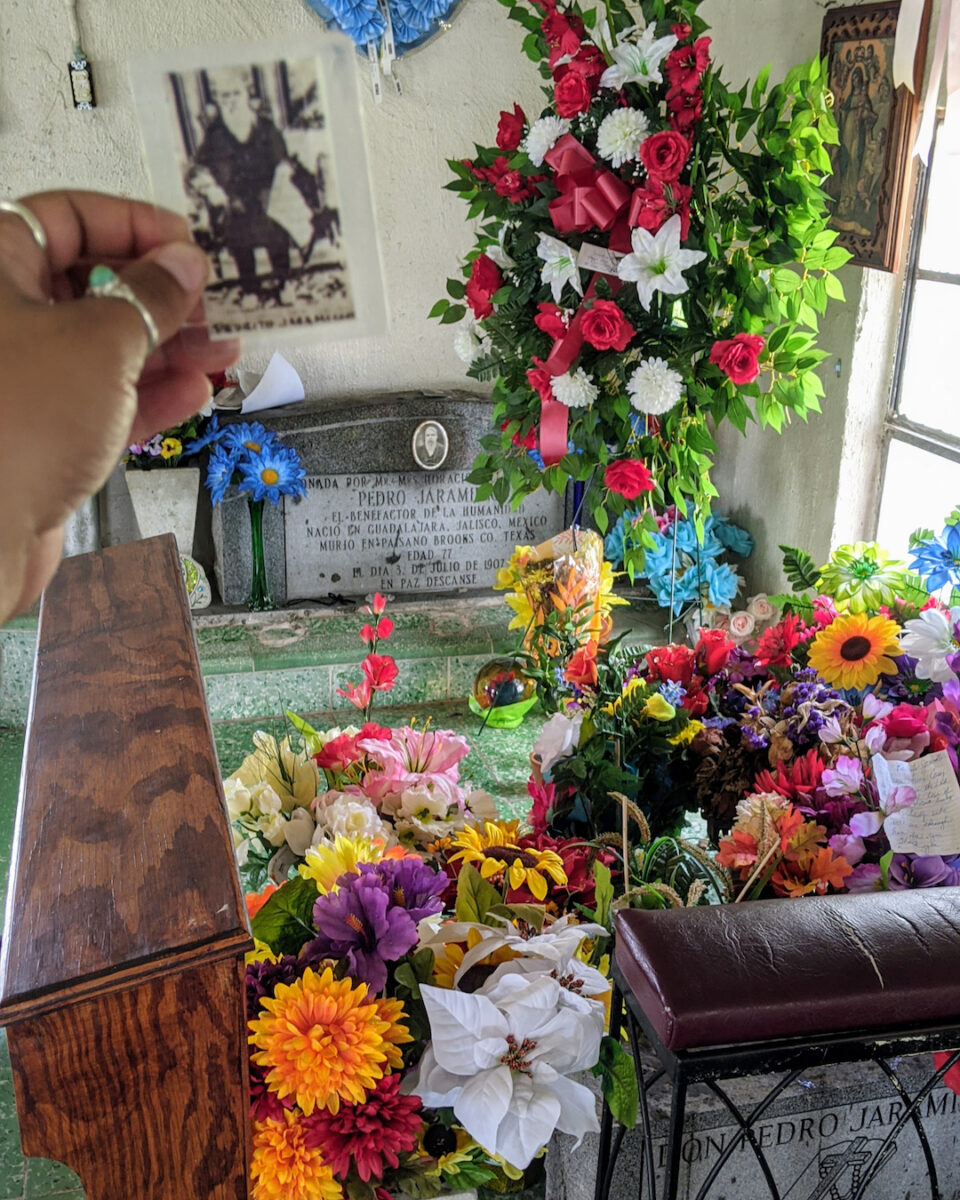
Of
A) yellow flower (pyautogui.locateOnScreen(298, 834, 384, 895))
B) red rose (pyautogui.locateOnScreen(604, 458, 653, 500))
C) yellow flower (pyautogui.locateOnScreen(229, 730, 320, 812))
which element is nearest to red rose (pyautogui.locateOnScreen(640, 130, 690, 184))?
red rose (pyautogui.locateOnScreen(604, 458, 653, 500))

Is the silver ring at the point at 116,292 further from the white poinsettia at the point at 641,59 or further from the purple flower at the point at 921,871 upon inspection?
the white poinsettia at the point at 641,59

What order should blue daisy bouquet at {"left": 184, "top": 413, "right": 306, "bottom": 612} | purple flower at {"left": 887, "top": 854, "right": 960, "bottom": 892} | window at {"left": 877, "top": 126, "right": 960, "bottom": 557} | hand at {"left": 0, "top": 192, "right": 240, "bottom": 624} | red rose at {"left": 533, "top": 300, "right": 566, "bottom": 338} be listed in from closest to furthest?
hand at {"left": 0, "top": 192, "right": 240, "bottom": 624} → purple flower at {"left": 887, "top": 854, "right": 960, "bottom": 892} → red rose at {"left": 533, "top": 300, "right": 566, "bottom": 338} → window at {"left": 877, "top": 126, "right": 960, "bottom": 557} → blue daisy bouquet at {"left": 184, "top": 413, "right": 306, "bottom": 612}

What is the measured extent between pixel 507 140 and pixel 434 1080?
2.19 metres

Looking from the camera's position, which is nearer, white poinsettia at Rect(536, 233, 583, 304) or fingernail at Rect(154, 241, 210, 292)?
fingernail at Rect(154, 241, 210, 292)

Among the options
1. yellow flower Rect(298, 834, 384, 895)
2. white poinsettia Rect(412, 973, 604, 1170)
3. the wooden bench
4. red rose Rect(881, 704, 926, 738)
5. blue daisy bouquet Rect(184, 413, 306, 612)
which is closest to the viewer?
the wooden bench

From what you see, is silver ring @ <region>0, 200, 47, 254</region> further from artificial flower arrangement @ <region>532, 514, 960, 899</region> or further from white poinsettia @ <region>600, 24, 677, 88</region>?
white poinsettia @ <region>600, 24, 677, 88</region>

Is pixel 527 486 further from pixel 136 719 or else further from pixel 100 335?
pixel 100 335

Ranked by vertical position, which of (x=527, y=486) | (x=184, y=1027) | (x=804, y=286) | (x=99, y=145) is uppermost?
(x=99, y=145)

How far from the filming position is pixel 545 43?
8.92 ft

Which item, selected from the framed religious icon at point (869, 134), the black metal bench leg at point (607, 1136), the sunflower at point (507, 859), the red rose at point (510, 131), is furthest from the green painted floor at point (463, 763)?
the framed religious icon at point (869, 134)

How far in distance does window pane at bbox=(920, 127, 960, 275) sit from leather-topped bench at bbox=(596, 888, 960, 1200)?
2395mm

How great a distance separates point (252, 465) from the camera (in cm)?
396

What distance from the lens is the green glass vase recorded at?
4.05 metres

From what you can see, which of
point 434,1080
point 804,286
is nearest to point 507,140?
point 804,286
